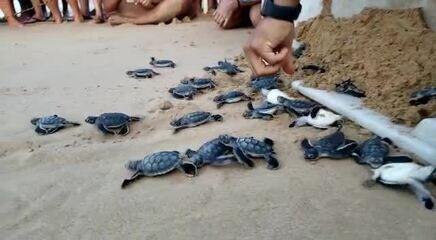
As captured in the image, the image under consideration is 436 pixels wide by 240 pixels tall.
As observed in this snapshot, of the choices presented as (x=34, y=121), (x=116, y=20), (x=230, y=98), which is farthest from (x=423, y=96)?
(x=116, y=20)

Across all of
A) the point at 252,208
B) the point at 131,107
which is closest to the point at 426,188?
the point at 252,208

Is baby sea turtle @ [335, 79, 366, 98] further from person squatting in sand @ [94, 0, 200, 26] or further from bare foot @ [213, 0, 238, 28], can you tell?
person squatting in sand @ [94, 0, 200, 26]

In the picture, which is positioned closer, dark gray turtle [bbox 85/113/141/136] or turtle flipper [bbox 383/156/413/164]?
turtle flipper [bbox 383/156/413/164]

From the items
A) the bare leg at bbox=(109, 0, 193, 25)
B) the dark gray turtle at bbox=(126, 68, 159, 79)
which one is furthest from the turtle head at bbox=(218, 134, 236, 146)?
the bare leg at bbox=(109, 0, 193, 25)

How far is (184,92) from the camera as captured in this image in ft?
10.3

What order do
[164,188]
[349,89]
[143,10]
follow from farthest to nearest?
[143,10]
[349,89]
[164,188]

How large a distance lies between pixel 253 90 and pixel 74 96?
1217 mm

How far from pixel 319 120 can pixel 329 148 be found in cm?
38

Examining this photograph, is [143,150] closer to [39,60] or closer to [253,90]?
[253,90]

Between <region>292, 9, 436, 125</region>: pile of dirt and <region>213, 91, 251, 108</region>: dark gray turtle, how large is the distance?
1.43 feet

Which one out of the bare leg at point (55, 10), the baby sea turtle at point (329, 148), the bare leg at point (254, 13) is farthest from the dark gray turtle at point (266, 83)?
the bare leg at point (55, 10)

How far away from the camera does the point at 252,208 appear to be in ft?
5.80

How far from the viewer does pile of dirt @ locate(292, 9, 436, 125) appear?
2590 millimetres

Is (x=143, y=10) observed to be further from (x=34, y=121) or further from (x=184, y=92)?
(x=34, y=121)
